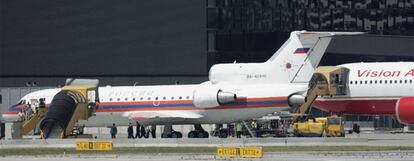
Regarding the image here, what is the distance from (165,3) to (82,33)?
25.2 ft

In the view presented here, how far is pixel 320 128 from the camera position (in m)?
71.2

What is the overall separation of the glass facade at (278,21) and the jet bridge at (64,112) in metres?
26.9

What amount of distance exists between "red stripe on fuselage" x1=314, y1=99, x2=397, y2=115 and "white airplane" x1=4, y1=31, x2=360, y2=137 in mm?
6828

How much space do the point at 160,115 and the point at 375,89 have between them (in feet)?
48.4

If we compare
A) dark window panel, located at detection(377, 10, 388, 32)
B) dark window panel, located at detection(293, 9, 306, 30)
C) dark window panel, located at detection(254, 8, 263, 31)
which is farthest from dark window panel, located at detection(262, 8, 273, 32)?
dark window panel, located at detection(377, 10, 388, 32)

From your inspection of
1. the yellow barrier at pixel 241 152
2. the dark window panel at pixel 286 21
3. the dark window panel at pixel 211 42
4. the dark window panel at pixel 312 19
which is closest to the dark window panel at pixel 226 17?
the dark window panel at pixel 211 42

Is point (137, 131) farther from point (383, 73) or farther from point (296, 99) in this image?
point (383, 73)

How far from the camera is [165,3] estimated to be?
98.9 m

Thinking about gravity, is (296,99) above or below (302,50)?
below

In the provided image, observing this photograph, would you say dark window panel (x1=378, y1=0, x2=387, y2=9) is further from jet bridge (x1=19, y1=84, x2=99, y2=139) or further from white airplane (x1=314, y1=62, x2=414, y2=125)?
jet bridge (x1=19, y1=84, x2=99, y2=139)

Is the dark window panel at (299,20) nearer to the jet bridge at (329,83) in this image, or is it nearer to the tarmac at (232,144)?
the jet bridge at (329,83)

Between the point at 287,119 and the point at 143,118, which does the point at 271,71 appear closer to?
the point at 287,119

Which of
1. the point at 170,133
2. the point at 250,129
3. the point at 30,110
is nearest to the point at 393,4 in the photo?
the point at 250,129

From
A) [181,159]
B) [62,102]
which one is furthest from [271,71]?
[181,159]
